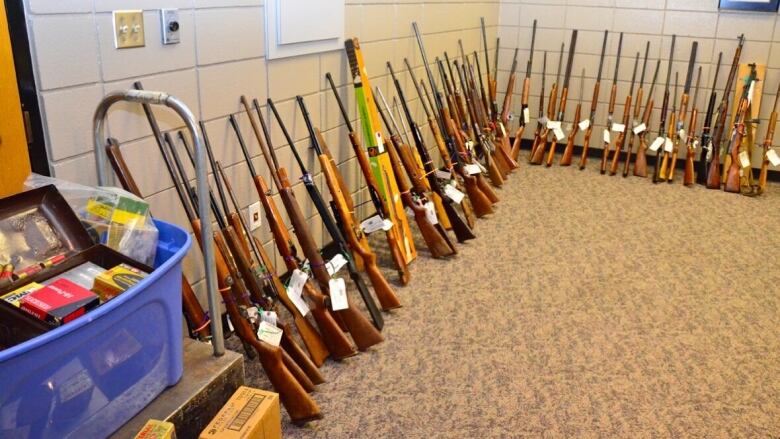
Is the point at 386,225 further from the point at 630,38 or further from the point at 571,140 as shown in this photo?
the point at 630,38

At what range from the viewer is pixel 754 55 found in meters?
4.43

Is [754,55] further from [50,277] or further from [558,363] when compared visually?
[50,277]

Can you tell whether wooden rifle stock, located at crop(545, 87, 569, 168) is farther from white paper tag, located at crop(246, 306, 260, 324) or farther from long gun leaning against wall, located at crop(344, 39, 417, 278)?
white paper tag, located at crop(246, 306, 260, 324)

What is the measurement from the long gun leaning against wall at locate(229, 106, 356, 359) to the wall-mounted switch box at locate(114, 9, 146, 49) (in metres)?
0.49

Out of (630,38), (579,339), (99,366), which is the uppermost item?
(630,38)

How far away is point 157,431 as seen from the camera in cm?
125

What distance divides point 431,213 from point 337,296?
96cm

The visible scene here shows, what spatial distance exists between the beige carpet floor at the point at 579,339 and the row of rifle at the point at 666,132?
661 mm

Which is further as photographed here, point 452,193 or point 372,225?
point 452,193

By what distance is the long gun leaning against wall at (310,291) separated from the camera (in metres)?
2.19

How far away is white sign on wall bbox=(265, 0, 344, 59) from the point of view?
→ 2441 mm

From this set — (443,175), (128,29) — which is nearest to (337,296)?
(128,29)

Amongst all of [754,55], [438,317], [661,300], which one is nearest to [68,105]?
[438,317]

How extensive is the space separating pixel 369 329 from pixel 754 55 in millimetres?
3675
